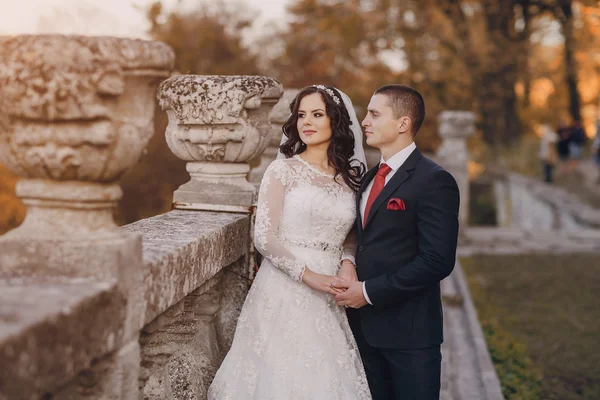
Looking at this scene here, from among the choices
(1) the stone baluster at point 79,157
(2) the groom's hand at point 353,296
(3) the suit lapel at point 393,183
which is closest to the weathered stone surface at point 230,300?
(2) the groom's hand at point 353,296

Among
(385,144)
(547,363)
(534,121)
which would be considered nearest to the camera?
(385,144)

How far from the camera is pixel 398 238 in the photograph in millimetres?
3203

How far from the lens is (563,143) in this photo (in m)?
22.2

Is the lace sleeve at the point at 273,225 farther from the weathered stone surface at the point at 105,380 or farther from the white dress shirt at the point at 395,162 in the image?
the weathered stone surface at the point at 105,380

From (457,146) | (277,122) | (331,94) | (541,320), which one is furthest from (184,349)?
(457,146)

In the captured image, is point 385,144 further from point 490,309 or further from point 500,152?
point 500,152

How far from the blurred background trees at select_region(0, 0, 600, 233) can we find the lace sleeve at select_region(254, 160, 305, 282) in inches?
616

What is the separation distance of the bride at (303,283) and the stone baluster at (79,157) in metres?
1.06

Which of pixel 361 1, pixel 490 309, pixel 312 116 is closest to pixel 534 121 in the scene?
pixel 361 1

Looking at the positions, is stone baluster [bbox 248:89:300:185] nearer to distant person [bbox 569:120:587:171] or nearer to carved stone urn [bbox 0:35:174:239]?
carved stone urn [bbox 0:35:174:239]

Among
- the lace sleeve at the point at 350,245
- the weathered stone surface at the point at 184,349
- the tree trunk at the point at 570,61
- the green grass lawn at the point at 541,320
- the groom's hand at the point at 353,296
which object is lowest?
the green grass lawn at the point at 541,320

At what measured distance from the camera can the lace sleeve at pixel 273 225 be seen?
3197mm

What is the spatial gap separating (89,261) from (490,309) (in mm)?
6755

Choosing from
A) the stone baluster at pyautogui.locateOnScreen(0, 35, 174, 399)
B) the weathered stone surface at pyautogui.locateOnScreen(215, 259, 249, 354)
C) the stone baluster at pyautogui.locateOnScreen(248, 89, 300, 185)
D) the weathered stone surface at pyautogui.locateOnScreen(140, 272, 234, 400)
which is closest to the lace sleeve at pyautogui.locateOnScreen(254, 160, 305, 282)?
the weathered stone surface at pyautogui.locateOnScreen(140, 272, 234, 400)
